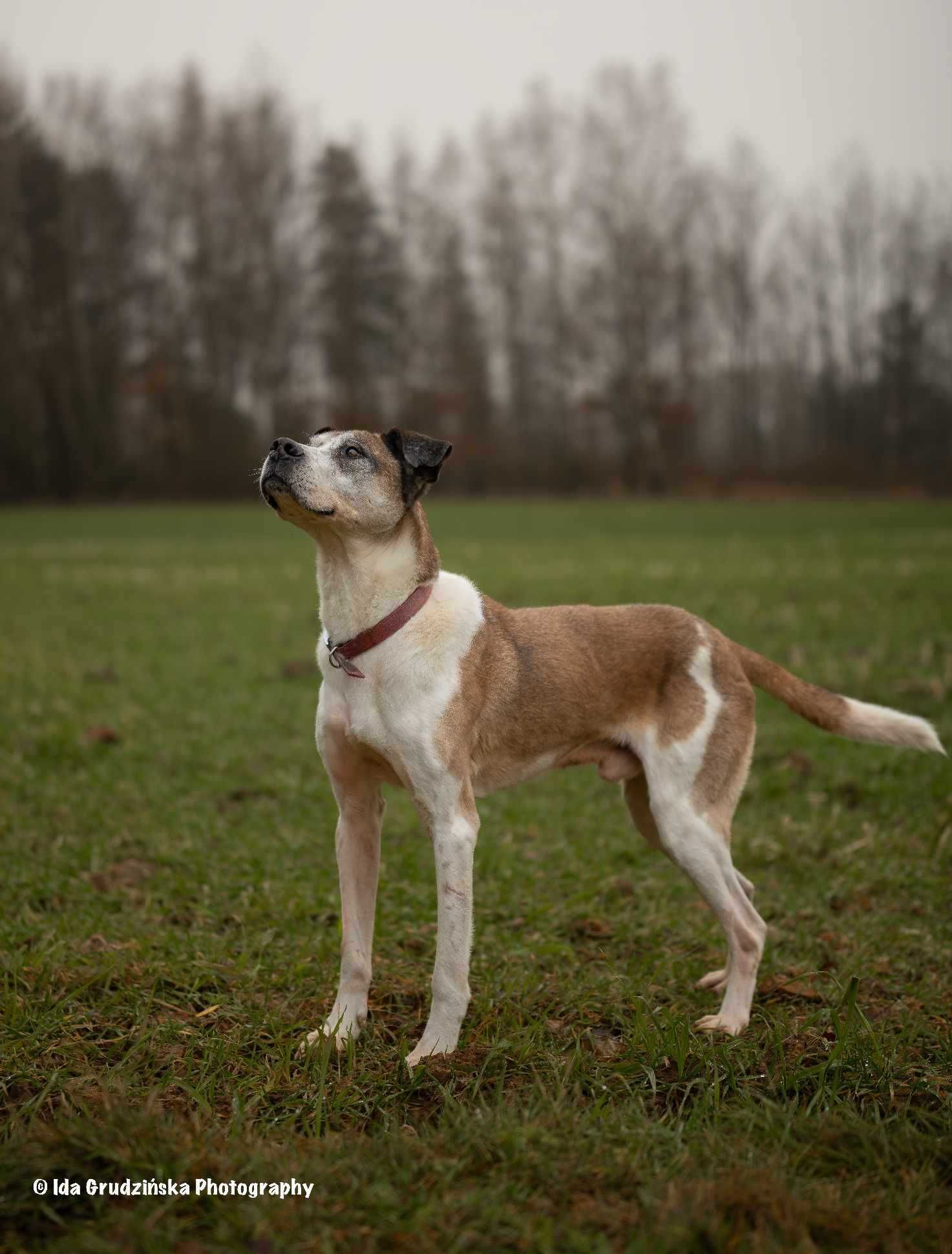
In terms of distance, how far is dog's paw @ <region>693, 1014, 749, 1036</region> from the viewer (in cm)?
359

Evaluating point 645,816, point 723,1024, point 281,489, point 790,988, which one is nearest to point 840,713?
point 645,816

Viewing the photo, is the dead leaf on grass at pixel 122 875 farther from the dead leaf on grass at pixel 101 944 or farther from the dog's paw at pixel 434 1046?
the dog's paw at pixel 434 1046

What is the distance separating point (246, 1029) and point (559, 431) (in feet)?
160

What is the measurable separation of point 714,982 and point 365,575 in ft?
6.49

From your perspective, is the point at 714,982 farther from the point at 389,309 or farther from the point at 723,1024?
the point at 389,309

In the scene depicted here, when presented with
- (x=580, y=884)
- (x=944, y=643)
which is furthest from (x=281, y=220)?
(x=580, y=884)

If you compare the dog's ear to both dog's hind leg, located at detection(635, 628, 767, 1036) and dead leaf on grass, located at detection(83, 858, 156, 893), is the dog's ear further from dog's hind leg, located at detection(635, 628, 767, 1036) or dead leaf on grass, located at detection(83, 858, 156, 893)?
dead leaf on grass, located at detection(83, 858, 156, 893)

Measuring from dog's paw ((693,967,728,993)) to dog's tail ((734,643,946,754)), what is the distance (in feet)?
3.24

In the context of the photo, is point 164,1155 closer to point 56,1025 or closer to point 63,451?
point 56,1025

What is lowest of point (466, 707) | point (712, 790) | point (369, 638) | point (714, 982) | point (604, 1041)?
point (714, 982)

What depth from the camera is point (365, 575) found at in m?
3.59

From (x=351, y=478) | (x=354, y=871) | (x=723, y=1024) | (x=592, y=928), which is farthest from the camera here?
(x=592, y=928)

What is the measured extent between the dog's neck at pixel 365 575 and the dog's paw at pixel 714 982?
5.92 feet

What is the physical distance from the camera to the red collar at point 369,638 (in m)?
3.54
